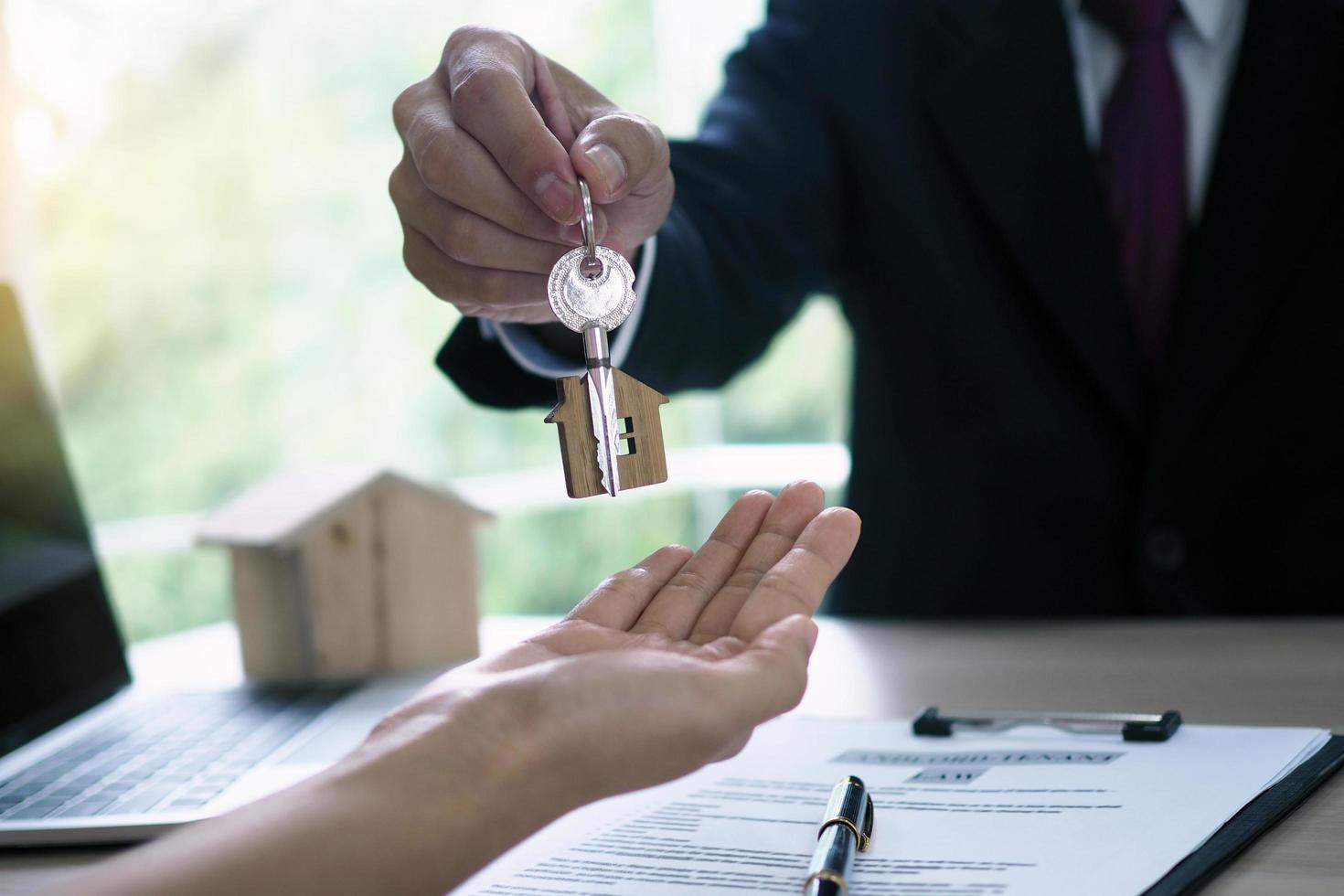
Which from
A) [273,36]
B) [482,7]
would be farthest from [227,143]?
[482,7]

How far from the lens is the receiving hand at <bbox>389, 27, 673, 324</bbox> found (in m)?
1.04

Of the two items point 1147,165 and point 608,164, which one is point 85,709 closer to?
point 608,164

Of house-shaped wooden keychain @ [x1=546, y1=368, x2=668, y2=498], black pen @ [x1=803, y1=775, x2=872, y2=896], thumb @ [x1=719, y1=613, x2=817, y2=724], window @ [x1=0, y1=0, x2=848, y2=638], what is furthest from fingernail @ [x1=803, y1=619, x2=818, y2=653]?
window @ [x1=0, y1=0, x2=848, y2=638]

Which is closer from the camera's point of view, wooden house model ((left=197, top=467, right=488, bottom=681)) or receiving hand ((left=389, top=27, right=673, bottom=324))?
receiving hand ((left=389, top=27, right=673, bottom=324))

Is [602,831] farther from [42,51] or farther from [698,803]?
[42,51]

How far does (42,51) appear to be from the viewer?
4.54 metres

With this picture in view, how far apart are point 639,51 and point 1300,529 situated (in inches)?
173

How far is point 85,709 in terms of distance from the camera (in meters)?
1.46

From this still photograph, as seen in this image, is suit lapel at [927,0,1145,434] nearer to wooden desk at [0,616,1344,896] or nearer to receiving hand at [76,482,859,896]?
wooden desk at [0,616,1344,896]

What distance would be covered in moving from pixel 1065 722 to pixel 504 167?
27.7 inches

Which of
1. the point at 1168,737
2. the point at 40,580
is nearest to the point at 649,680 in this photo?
the point at 1168,737

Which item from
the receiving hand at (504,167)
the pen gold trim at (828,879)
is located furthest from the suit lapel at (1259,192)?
the pen gold trim at (828,879)

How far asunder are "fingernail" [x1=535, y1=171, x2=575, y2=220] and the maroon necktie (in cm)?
110

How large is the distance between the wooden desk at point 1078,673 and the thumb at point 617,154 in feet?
1.89
